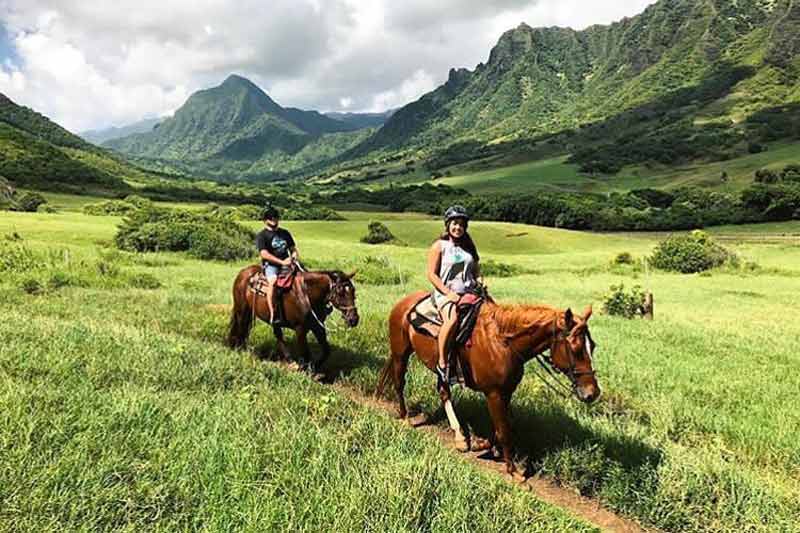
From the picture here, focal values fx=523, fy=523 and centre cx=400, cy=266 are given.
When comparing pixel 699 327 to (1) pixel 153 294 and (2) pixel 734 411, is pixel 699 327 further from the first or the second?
(1) pixel 153 294

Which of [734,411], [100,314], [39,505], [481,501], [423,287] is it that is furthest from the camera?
[423,287]

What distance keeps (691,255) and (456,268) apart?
4130cm

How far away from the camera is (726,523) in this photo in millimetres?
5203

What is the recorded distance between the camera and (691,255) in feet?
137

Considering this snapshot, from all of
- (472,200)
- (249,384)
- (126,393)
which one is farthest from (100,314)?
(472,200)

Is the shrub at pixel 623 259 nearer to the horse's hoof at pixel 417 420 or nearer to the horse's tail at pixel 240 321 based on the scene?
the horse's tail at pixel 240 321

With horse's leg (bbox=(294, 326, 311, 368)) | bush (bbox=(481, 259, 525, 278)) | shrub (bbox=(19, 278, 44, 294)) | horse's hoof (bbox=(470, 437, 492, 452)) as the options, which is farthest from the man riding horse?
bush (bbox=(481, 259, 525, 278))

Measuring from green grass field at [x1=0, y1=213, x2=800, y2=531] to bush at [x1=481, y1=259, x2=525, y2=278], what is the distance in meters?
25.7

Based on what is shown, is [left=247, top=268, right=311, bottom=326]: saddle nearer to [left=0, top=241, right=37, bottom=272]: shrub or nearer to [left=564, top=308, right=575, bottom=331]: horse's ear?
[left=564, top=308, right=575, bottom=331]: horse's ear

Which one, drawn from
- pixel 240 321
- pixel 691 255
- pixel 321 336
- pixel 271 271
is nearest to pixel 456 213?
pixel 321 336

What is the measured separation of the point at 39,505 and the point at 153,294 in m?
14.2


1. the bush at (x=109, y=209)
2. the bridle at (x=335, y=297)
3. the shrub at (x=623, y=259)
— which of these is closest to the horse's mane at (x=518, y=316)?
the bridle at (x=335, y=297)

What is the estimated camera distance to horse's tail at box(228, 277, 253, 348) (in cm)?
1138

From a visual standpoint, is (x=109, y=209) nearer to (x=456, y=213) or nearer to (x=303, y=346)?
(x=303, y=346)
